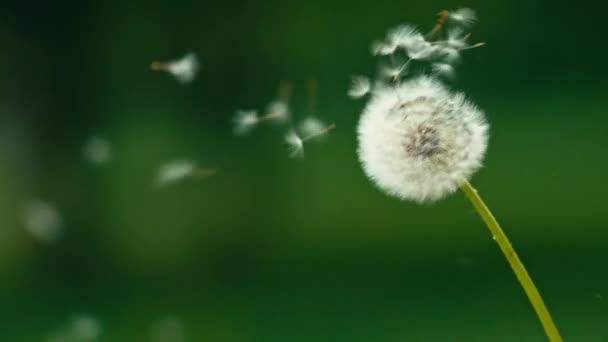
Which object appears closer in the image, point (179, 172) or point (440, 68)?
point (440, 68)

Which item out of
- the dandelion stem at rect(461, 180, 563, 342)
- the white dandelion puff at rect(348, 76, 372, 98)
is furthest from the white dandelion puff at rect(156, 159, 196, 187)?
the dandelion stem at rect(461, 180, 563, 342)

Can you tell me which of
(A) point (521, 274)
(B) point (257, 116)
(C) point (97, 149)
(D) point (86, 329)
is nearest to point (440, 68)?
(A) point (521, 274)

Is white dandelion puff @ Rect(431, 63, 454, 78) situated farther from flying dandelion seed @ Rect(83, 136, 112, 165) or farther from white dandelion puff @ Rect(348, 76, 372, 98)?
flying dandelion seed @ Rect(83, 136, 112, 165)

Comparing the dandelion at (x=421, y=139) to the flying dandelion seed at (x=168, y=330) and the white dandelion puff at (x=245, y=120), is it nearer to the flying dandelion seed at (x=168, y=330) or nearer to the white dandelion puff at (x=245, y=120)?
the white dandelion puff at (x=245, y=120)

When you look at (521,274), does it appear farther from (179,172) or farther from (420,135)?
(179,172)

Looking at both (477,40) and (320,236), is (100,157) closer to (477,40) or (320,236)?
(320,236)

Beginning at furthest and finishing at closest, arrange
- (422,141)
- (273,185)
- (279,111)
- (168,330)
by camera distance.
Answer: (273,185), (168,330), (279,111), (422,141)
